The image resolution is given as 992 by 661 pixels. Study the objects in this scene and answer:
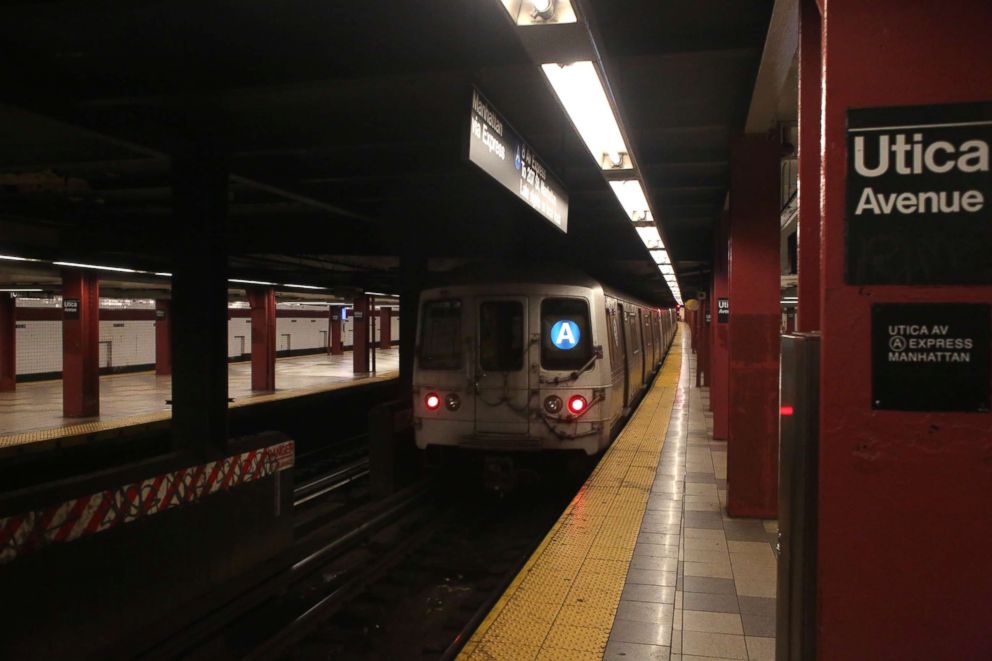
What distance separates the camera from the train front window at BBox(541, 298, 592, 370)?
→ 721 cm

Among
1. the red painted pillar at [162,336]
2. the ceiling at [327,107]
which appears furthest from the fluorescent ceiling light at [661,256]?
the red painted pillar at [162,336]

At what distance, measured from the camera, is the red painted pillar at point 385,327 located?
108 feet

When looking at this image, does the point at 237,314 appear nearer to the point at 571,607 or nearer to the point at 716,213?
the point at 716,213

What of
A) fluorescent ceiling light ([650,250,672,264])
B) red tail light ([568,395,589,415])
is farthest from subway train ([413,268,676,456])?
fluorescent ceiling light ([650,250,672,264])

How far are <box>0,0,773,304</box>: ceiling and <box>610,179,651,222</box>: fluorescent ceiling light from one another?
1.01 feet

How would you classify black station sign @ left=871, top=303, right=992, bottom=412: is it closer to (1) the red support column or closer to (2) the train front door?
Result: (1) the red support column

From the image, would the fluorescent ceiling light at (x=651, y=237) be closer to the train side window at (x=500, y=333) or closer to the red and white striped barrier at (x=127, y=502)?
the train side window at (x=500, y=333)

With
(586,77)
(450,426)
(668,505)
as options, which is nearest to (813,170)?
(586,77)

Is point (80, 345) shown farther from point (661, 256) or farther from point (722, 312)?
point (722, 312)

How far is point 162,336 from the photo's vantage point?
797 inches

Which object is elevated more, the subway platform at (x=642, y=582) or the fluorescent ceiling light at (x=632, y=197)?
the fluorescent ceiling light at (x=632, y=197)

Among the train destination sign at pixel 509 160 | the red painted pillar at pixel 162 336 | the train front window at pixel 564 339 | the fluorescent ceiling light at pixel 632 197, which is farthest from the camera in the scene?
the red painted pillar at pixel 162 336

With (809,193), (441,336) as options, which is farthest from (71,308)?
(809,193)

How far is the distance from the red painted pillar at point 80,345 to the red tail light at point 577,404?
969cm
